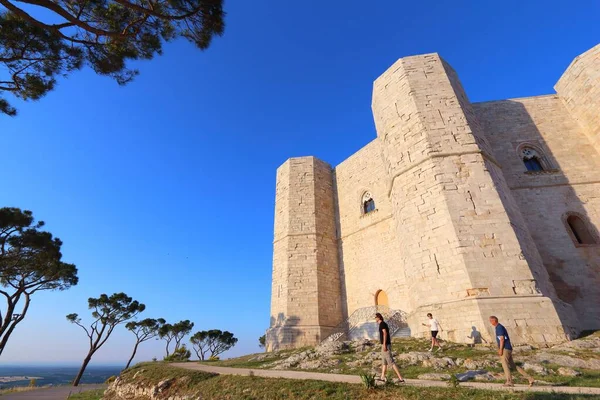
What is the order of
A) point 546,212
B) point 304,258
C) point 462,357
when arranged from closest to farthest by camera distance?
1. point 462,357
2. point 546,212
3. point 304,258

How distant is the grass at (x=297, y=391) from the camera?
3.79 meters

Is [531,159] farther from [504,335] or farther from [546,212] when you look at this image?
[504,335]

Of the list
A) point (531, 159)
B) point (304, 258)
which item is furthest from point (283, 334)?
point (531, 159)

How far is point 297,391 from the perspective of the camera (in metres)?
5.03

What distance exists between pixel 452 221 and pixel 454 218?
13 cm

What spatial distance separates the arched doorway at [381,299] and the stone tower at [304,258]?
2291mm

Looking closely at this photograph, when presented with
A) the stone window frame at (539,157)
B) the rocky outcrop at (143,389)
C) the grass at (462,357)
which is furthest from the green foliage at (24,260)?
the stone window frame at (539,157)

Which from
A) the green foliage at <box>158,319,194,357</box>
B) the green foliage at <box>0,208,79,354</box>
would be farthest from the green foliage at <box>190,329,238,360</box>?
the green foliage at <box>0,208,79,354</box>

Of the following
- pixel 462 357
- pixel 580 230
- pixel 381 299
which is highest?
pixel 580 230

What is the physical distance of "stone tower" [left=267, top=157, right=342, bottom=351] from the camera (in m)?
14.1

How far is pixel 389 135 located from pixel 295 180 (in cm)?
753

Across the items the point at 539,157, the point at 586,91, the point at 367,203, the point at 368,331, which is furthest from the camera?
the point at 367,203

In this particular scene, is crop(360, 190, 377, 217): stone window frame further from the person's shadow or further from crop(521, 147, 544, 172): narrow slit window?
the person's shadow

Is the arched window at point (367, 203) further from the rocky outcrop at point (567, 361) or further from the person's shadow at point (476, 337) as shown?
the rocky outcrop at point (567, 361)
